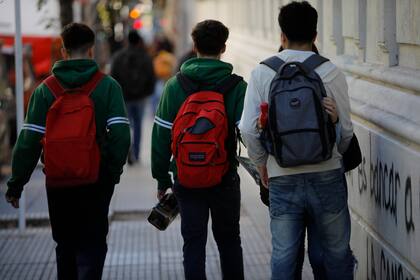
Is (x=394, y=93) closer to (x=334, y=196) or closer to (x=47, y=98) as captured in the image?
(x=334, y=196)

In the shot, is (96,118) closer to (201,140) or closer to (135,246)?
(201,140)

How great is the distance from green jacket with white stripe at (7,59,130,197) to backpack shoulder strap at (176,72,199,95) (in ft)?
1.31

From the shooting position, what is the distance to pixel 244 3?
16.3 metres

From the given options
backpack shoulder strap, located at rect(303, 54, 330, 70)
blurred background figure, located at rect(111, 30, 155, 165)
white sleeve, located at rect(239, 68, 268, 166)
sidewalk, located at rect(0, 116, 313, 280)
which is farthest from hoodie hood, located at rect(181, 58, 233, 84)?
blurred background figure, located at rect(111, 30, 155, 165)

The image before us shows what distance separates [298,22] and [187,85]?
98 centimetres

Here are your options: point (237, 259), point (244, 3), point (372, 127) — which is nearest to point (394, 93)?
point (372, 127)

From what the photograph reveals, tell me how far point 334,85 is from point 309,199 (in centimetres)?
59

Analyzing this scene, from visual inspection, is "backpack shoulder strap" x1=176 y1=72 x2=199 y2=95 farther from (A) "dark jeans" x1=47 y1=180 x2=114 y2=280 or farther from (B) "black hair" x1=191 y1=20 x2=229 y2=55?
(A) "dark jeans" x1=47 y1=180 x2=114 y2=280

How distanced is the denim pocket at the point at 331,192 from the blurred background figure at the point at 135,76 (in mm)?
9741

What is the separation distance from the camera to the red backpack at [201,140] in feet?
19.6

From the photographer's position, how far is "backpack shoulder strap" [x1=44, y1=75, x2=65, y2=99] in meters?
6.27

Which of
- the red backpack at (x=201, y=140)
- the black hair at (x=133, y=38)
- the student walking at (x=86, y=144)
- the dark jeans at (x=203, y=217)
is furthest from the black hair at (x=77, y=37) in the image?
the black hair at (x=133, y=38)

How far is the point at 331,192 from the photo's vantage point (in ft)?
17.8

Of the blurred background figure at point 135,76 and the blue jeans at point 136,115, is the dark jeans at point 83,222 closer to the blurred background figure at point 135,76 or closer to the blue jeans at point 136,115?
the blurred background figure at point 135,76
